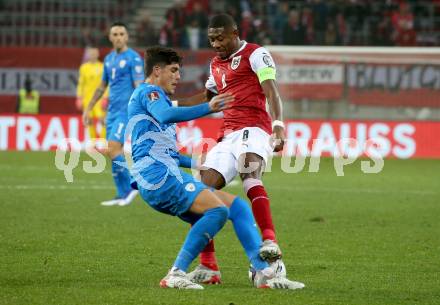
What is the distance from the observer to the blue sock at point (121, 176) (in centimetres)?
1370

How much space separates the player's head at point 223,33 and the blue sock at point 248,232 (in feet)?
5.14

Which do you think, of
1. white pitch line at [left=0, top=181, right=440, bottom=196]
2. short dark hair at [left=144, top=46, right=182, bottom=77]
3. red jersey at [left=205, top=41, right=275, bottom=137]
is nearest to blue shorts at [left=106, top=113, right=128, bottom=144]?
white pitch line at [left=0, top=181, right=440, bottom=196]

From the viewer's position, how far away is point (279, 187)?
16.8 metres

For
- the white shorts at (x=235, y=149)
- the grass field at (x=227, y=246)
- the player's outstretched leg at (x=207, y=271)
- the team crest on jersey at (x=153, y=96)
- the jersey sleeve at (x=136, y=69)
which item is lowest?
the grass field at (x=227, y=246)

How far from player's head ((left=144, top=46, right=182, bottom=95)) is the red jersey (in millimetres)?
1079

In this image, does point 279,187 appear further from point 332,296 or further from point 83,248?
point 332,296

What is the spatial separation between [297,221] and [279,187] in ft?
15.1

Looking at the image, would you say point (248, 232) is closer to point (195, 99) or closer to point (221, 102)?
point (221, 102)

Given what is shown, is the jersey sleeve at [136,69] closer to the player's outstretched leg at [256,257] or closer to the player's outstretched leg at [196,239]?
the player's outstretched leg at [256,257]

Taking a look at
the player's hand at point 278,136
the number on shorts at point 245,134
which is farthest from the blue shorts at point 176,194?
the number on shorts at point 245,134

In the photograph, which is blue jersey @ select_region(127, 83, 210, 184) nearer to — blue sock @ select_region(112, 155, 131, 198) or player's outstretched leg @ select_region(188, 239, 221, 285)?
player's outstretched leg @ select_region(188, 239, 221, 285)

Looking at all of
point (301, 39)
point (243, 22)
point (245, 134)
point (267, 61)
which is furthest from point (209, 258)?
point (243, 22)

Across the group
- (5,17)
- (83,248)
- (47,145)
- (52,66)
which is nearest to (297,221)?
(83,248)

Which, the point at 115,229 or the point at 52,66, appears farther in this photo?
the point at 52,66
